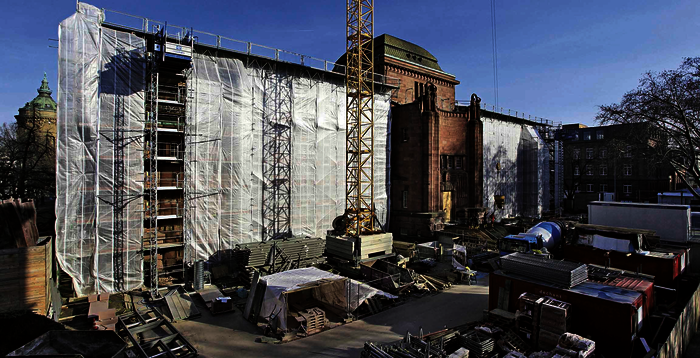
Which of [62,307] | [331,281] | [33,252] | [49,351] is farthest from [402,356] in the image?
[62,307]

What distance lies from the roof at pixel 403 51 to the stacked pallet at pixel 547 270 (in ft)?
89.6

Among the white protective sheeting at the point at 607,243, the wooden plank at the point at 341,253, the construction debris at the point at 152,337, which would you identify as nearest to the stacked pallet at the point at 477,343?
the construction debris at the point at 152,337

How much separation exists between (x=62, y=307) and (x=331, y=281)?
13113 millimetres

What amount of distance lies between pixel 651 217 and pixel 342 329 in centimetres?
2238

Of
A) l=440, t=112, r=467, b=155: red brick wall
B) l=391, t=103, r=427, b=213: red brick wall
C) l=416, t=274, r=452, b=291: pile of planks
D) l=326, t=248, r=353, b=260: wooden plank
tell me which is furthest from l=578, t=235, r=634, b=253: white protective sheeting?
l=440, t=112, r=467, b=155: red brick wall

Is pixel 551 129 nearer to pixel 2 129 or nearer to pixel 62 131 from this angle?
pixel 62 131

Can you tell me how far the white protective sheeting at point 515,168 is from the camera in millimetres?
45688

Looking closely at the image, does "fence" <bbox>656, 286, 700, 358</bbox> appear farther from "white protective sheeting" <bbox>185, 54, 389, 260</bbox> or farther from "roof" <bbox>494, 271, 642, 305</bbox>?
"white protective sheeting" <bbox>185, 54, 389, 260</bbox>

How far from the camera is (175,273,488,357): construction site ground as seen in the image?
42.0ft

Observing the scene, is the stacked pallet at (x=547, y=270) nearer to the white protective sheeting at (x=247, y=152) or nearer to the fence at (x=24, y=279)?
the white protective sheeting at (x=247, y=152)

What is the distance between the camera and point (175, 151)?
2178 centimetres

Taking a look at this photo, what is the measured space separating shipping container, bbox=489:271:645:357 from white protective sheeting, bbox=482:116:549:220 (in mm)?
32152

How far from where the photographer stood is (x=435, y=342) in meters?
12.0

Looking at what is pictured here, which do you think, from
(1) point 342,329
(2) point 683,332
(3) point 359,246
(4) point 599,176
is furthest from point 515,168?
(1) point 342,329
